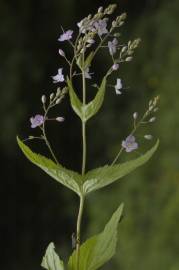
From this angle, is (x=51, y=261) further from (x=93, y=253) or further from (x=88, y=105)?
(x=88, y=105)

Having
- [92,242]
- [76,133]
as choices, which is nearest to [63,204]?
[76,133]

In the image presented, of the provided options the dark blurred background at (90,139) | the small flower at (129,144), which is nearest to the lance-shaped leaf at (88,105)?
the small flower at (129,144)

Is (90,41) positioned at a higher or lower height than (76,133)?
higher

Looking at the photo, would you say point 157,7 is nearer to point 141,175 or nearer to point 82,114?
point 141,175

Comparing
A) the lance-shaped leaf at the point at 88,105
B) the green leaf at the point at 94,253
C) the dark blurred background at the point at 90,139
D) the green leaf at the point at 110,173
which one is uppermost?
the lance-shaped leaf at the point at 88,105

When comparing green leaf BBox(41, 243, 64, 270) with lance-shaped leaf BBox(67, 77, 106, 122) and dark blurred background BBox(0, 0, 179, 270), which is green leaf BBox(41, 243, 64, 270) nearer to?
lance-shaped leaf BBox(67, 77, 106, 122)

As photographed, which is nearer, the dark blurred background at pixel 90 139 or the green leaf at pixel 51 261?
the green leaf at pixel 51 261

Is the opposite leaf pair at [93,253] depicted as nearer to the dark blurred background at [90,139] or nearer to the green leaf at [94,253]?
the green leaf at [94,253]
